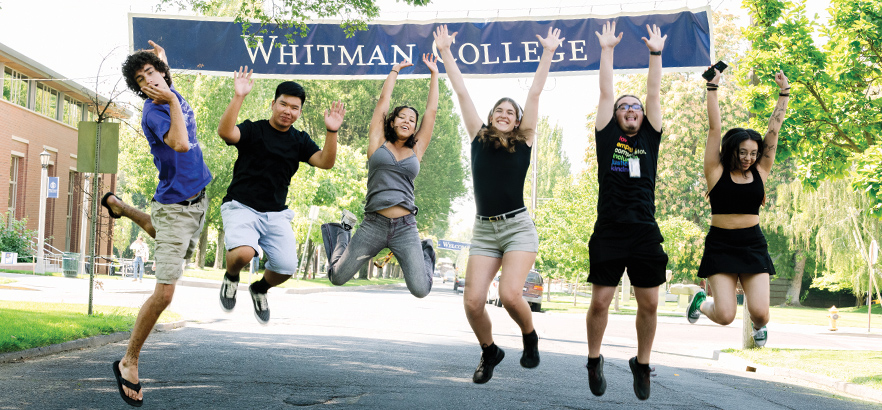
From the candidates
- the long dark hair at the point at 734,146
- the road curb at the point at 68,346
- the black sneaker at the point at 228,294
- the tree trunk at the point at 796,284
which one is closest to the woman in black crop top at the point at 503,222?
the long dark hair at the point at 734,146

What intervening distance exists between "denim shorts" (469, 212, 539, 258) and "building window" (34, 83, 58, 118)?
3640cm

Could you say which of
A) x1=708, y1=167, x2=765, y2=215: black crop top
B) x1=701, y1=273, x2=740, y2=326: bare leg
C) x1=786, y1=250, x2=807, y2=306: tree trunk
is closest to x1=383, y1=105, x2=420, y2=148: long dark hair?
x1=708, y1=167, x2=765, y2=215: black crop top

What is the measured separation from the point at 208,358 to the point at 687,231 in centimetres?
3201

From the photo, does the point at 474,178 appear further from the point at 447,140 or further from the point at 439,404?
the point at 447,140

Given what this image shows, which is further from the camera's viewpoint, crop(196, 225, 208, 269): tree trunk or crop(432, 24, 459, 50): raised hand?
crop(196, 225, 208, 269): tree trunk

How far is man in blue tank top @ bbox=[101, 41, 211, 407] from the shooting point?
5578 millimetres

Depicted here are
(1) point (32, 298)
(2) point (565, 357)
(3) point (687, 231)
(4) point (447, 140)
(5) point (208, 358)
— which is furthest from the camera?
(4) point (447, 140)

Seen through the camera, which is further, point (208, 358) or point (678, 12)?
point (208, 358)

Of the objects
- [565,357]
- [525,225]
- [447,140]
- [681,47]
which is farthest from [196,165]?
[447,140]

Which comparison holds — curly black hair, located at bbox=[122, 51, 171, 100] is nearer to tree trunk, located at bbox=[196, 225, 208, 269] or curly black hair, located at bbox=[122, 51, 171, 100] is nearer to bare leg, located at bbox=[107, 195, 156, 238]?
bare leg, located at bbox=[107, 195, 156, 238]

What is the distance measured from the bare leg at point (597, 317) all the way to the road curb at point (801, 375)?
641cm

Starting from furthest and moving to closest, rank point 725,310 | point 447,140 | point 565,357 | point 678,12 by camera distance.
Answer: point 447,140, point 565,357, point 678,12, point 725,310

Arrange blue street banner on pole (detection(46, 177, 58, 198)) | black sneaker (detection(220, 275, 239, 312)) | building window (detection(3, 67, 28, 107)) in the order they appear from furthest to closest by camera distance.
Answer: building window (detection(3, 67, 28, 107)) → blue street banner on pole (detection(46, 177, 58, 198)) → black sneaker (detection(220, 275, 239, 312))

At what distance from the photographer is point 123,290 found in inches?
904
